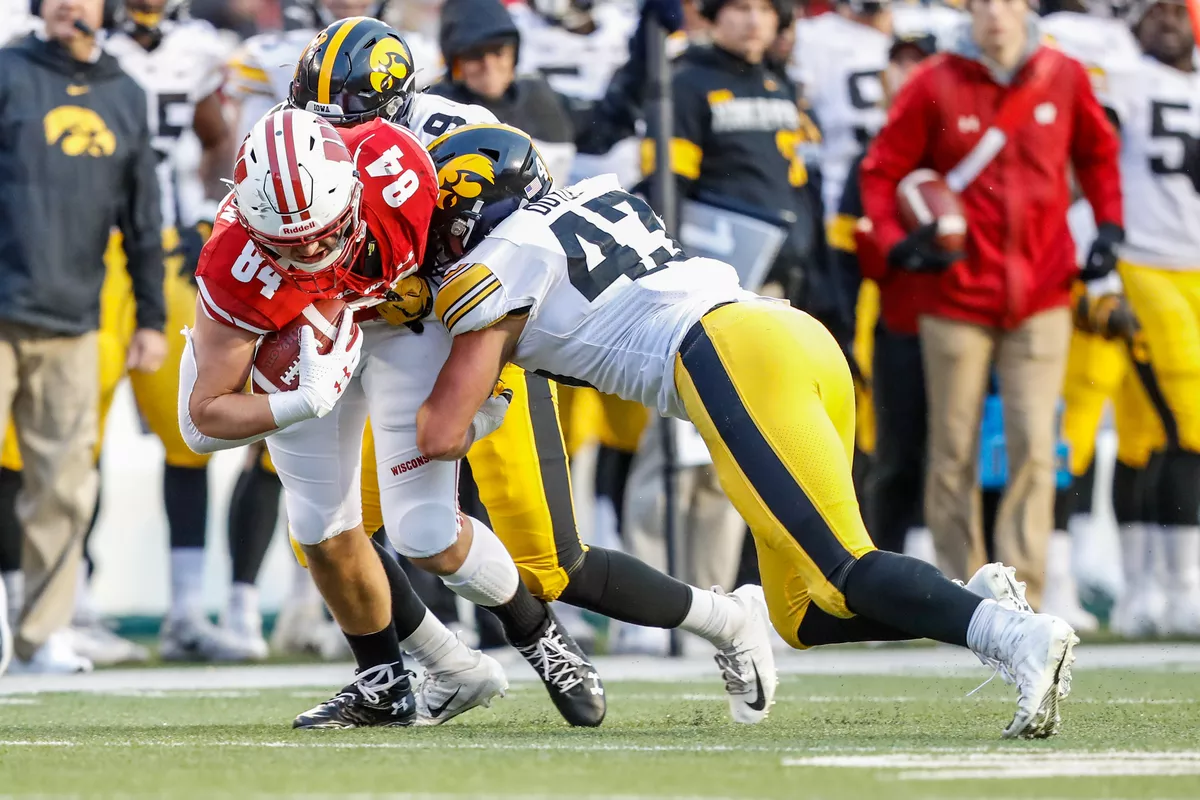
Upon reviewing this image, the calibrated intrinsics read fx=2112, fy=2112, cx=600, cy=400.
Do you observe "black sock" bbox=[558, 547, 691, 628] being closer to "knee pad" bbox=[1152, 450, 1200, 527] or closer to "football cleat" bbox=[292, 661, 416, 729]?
"football cleat" bbox=[292, 661, 416, 729]

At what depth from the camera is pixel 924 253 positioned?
7188 millimetres

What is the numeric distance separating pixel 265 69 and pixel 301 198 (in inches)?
140

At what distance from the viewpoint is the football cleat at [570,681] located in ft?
15.5

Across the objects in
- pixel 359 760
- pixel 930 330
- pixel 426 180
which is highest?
pixel 426 180

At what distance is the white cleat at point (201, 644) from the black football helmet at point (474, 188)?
313 cm

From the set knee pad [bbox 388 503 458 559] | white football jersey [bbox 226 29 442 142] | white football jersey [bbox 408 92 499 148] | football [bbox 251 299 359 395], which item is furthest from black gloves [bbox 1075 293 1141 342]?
football [bbox 251 299 359 395]

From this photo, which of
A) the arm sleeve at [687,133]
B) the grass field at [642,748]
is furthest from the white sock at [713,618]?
the arm sleeve at [687,133]

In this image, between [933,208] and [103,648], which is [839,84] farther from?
[103,648]

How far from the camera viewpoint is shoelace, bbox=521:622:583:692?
4738 mm

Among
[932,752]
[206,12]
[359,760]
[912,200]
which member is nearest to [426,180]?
[359,760]

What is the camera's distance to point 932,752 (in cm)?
381

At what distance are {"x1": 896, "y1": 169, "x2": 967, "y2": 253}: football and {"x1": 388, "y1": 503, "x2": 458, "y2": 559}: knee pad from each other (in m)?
3.11

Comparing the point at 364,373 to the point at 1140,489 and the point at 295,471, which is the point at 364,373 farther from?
the point at 1140,489

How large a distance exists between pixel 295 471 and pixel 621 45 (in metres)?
4.71
